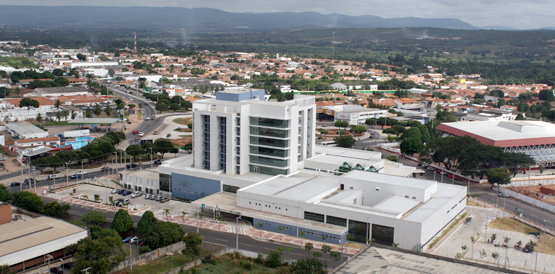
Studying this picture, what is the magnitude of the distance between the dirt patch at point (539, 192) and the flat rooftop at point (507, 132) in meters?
7.21

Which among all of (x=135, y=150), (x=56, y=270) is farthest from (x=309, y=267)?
(x=135, y=150)

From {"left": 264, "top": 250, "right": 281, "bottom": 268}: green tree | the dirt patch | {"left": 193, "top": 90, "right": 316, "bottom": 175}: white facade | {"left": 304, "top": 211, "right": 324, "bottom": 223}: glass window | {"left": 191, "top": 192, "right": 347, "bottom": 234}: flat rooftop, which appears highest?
{"left": 193, "top": 90, "right": 316, "bottom": 175}: white facade

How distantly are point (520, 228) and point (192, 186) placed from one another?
81.1ft

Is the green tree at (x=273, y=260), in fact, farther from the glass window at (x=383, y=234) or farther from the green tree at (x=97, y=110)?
the green tree at (x=97, y=110)

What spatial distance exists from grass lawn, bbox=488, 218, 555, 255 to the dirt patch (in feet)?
26.5

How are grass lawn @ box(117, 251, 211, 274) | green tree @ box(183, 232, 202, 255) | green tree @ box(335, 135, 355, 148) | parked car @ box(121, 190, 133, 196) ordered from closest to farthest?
grass lawn @ box(117, 251, 211, 274) < green tree @ box(183, 232, 202, 255) < parked car @ box(121, 190, 133, 196) < green tree @ box(335, 135, 355, 148)

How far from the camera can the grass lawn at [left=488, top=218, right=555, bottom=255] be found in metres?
34.9

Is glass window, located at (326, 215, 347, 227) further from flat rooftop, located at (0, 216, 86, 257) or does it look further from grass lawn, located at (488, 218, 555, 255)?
flat rooftop, located at (0, 216, 86, 257)

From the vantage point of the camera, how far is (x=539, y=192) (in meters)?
49.1

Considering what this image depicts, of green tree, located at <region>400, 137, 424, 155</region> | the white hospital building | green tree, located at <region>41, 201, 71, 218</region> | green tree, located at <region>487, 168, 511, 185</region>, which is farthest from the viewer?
green tree, located at <region>400, 137, 424, 155</region>

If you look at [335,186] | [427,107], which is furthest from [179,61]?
[335,186]

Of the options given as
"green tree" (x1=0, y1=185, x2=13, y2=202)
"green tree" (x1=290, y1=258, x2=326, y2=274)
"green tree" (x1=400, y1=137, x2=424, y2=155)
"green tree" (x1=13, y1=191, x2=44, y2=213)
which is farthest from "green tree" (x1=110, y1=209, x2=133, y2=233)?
"green tree" (x1=400, y1=137, x2=424, y2=155)

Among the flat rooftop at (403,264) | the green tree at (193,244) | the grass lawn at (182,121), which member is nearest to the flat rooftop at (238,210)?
the green tree at (193,244)

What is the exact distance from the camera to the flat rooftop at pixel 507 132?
57.2m
